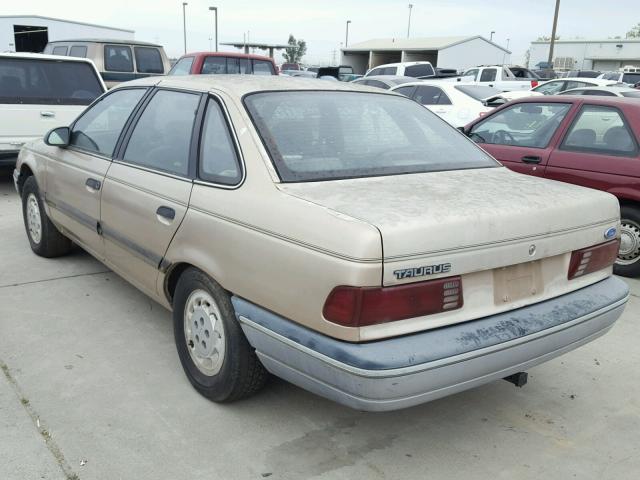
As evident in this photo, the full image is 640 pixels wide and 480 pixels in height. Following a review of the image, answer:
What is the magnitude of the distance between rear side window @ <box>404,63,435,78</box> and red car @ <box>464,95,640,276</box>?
736 inches

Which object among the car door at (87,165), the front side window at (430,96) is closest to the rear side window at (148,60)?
the front side window at (430,96)

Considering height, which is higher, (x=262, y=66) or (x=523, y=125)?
(x=262, y=66)

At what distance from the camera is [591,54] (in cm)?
5741

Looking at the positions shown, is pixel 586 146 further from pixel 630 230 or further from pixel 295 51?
pixel 295 51

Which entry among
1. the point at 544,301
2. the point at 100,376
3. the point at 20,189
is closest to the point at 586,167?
the point at 544,301

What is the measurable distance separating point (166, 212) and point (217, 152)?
0.43m

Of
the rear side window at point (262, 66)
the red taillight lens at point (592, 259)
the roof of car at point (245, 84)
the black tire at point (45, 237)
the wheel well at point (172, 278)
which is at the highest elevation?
the roof of car at point (245, 84)

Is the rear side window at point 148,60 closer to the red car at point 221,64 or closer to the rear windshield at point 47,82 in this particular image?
the red car at point 221,64

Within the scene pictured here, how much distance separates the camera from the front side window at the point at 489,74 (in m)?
23.1

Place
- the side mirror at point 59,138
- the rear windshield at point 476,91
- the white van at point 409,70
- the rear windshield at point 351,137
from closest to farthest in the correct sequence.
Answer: the rear windshield at point 351,137, the side mirror at point 59,138, the rear windshield at point 476,91, the white van at point 409,70

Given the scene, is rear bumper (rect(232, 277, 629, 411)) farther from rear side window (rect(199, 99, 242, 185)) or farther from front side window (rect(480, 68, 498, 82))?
front side window (rect(480, 68, 498, 82))

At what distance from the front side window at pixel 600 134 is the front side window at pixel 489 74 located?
18490 millimetres

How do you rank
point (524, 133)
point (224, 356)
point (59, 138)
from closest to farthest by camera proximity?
point (224, 356)
point (59, 138)
point (524, 133)

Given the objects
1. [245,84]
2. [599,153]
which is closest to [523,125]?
[599,153]
